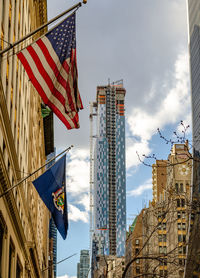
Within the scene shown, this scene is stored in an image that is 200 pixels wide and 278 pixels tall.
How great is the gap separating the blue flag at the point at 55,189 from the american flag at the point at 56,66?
5245 millimetres

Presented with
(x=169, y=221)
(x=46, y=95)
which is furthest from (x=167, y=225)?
(x=46, y=95)

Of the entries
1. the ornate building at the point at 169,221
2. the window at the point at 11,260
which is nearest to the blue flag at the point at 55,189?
the ornate building at the point at 169,221

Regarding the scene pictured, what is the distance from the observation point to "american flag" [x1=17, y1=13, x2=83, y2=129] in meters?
17.0

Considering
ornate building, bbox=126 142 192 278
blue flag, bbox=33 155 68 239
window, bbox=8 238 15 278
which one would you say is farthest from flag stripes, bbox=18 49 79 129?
window, bbox=8 238 15 278

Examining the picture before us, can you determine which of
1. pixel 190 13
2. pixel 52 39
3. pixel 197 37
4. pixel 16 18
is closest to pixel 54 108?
pixel 52 39

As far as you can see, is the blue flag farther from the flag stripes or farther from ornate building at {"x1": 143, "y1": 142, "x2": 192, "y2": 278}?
the flag stripes

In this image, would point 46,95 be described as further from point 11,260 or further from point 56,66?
point 11,260

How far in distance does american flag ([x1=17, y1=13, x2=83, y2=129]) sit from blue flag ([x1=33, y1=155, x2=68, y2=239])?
17.2ft

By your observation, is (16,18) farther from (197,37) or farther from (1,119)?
(197,37)

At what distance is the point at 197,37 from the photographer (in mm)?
104000

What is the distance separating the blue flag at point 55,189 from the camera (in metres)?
23.2

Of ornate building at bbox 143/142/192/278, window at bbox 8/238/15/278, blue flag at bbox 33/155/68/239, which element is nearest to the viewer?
ornate building at bbox 143/142/192/278

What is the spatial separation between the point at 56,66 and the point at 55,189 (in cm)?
767

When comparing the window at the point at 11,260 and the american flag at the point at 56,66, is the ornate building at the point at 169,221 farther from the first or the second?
the window at the point at 11,260
